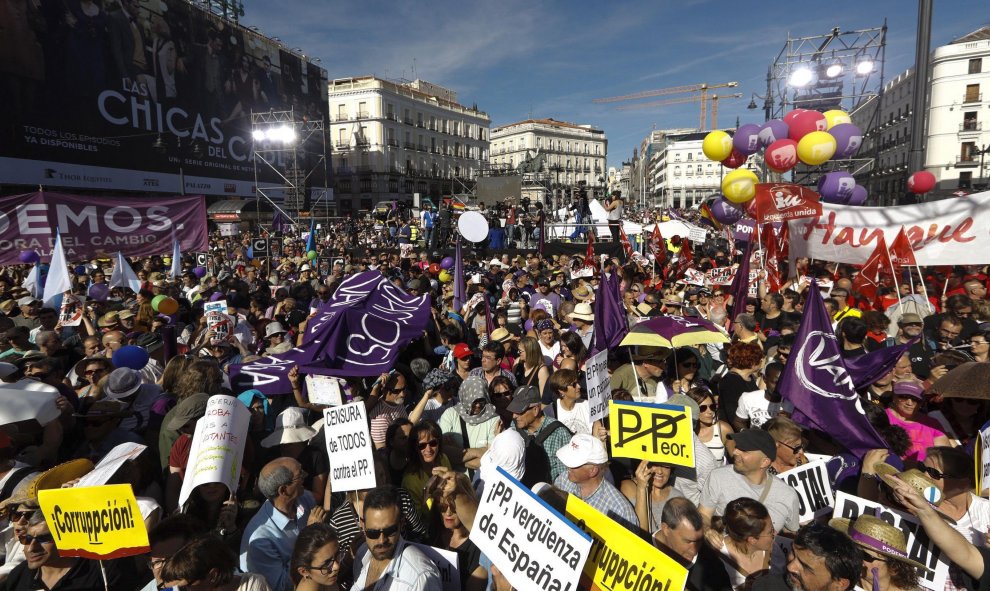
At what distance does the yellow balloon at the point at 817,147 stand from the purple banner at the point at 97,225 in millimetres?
11592

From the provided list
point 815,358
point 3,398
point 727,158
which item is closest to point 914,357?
point 815,358

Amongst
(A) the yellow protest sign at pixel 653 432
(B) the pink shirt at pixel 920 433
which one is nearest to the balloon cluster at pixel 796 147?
(B) the pink shirt at pixel 920 433

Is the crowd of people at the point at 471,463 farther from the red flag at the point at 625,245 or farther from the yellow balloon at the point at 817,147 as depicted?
the red flag at the point at 625,245

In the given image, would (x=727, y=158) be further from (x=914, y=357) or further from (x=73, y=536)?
(x=73, y=536)

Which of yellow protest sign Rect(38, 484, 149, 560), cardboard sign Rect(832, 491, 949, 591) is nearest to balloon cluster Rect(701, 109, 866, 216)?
cardboard sign Rect(832, 491, 949, 591)

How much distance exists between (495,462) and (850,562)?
186 cm

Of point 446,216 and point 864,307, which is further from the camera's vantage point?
point 446,216

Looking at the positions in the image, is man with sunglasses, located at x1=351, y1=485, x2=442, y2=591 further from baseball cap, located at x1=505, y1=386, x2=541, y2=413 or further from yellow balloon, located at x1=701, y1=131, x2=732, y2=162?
yellow balloon, located at x1=701, y1=131, x2=732, y2=162

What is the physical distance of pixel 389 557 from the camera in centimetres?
272

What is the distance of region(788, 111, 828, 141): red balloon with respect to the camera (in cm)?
1145

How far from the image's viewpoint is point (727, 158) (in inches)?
517

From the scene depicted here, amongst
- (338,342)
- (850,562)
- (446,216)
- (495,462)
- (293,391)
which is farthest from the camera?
(446,216)

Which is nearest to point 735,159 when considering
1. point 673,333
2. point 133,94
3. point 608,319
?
point 608,319

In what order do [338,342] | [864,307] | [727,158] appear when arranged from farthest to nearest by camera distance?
[727,158], [864,307], [338,342]
